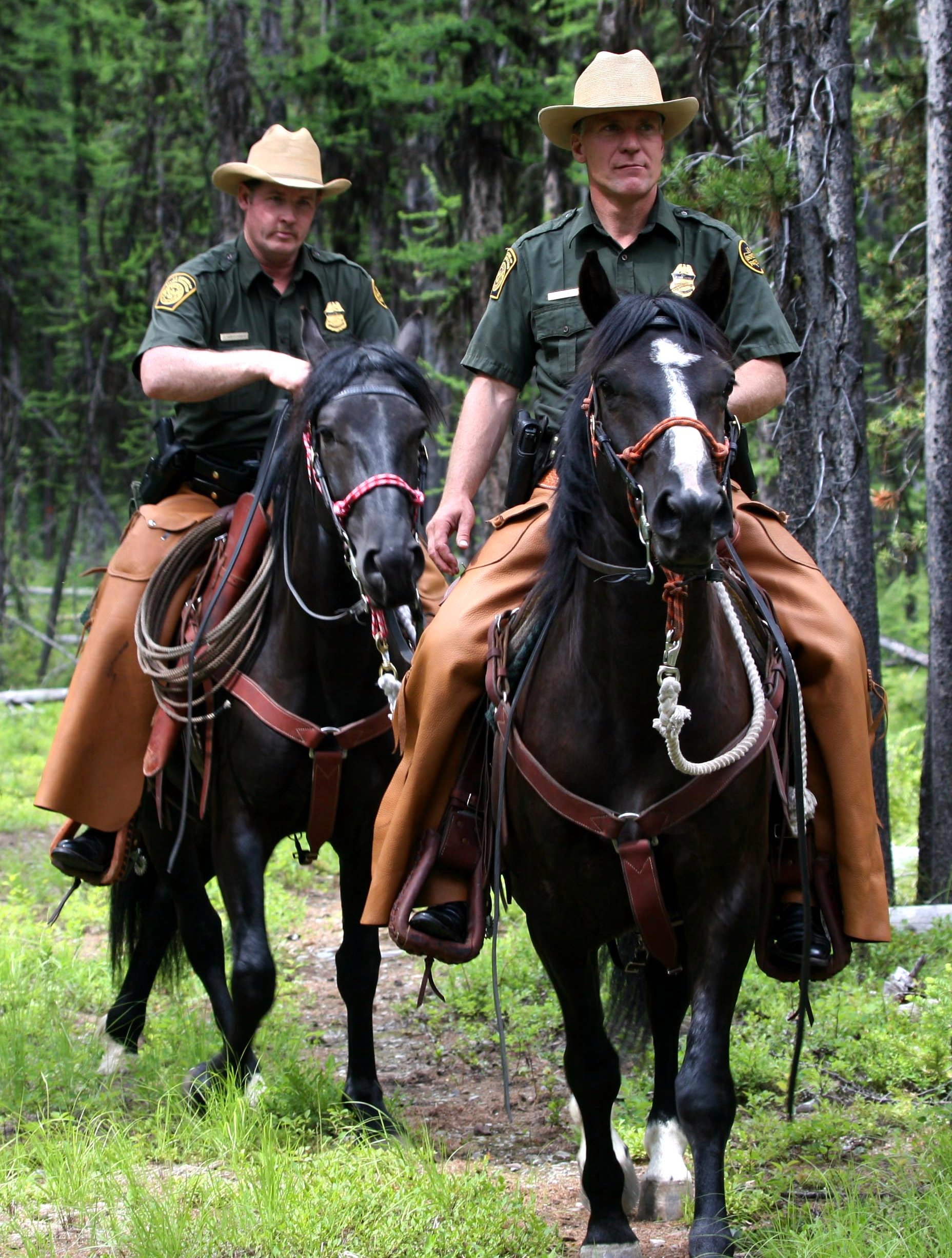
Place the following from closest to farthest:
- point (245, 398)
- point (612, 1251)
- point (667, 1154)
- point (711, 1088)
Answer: point (711, 1088)
point (612, 1251)
point (667, 1154)
point (245, 398)

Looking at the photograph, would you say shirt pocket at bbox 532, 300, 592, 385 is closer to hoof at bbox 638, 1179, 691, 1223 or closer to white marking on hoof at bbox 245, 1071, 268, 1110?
hoof at bbox 638, 1179, 691, 1223

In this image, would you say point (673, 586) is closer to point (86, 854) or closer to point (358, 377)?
point (358, 377)

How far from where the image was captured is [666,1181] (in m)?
4.38

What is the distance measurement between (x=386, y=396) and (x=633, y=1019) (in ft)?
8.44

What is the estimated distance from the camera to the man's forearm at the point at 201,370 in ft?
16.9

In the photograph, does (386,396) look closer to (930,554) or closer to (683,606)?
(683,606)

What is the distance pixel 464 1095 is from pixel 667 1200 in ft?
4.98

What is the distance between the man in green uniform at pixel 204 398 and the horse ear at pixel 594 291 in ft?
7.40

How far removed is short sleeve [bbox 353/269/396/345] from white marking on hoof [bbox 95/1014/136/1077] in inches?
135

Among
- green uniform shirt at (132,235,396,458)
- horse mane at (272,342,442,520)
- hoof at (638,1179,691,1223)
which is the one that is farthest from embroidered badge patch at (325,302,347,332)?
hoof at (638,1179,691,1223)

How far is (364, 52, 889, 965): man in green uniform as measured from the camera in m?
3.92

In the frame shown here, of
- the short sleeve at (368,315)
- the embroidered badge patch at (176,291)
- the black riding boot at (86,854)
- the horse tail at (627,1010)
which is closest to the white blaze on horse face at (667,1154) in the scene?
the horse tail at (627,1010)

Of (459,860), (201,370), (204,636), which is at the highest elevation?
(201,370)

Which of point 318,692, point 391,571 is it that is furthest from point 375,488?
point 318,692
